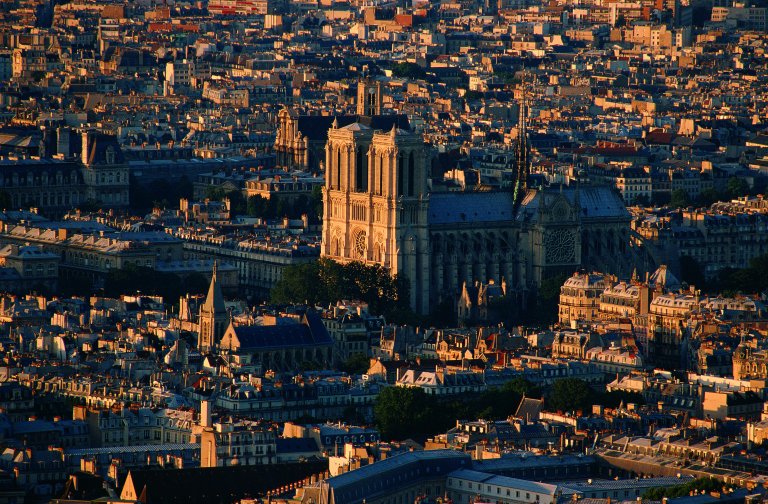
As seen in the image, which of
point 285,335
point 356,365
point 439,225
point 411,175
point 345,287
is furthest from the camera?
point 439,225

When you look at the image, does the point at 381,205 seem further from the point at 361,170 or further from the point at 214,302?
the point at 214,302

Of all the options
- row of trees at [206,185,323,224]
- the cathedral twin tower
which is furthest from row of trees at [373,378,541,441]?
row of trees at [206,185,323,224]

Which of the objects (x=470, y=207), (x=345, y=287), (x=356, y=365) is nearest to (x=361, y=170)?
(x=470, y=207)

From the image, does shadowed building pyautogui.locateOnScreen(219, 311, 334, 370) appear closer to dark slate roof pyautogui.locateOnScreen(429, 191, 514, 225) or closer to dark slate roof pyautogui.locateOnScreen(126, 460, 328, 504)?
dark slate roof pyautogui.locateOnScreen(126, 460, 328, 504)

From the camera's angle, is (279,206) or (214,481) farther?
(279,206)

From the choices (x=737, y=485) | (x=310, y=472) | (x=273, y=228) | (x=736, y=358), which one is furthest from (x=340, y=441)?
(x=273, y=228)

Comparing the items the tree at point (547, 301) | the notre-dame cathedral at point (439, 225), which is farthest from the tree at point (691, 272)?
the tree at point (547, 301)
